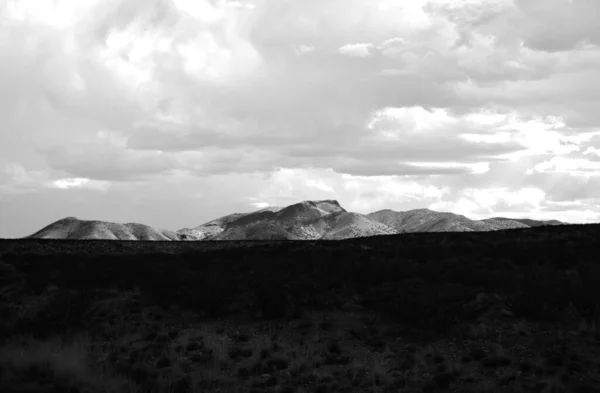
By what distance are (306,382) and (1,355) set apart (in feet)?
22.8

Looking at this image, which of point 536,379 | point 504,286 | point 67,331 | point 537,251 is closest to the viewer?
point 536,379

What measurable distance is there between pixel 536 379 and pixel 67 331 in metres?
12.7

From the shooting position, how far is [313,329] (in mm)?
16547

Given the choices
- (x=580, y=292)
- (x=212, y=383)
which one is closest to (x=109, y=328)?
(x=212, y=383)

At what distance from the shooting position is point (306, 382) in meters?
11.7

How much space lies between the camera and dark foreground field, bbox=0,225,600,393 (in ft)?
36.9

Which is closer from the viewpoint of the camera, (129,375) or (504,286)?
(129,375)

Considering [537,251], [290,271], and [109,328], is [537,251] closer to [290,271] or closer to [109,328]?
[290,271]

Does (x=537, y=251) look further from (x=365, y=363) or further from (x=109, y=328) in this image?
(x=109, y=328)

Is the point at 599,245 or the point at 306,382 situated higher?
the point at 599,245

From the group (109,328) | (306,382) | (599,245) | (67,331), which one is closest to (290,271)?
(109,328)

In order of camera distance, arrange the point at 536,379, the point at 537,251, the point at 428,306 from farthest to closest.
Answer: the point at 537,251 < the point at 428,306 < the point at 536,379

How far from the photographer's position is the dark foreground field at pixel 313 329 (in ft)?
36.9

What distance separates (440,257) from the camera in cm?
3133
